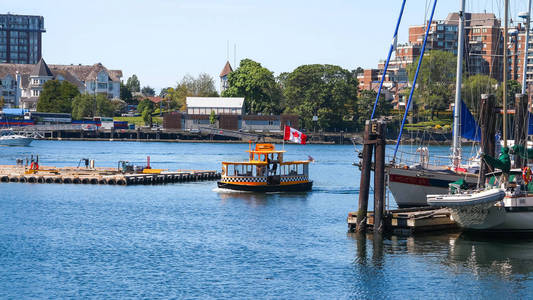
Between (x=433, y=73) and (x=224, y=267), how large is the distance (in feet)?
518

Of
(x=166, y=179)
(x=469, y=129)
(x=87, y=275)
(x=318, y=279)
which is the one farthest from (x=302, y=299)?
(x=166, y=179)

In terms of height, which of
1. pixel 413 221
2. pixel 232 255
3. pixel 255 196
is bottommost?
pixel 232 255

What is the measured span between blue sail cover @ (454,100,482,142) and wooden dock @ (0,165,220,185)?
34.6 metres

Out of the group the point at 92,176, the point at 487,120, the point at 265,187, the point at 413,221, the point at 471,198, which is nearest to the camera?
the point at 471,198

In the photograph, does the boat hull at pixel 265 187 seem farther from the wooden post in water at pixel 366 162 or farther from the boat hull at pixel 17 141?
the boat hull at pixel 17 141

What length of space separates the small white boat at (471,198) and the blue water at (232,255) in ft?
8.58

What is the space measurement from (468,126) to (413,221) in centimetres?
1857

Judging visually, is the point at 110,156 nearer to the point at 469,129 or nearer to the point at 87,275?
the point at 469,129

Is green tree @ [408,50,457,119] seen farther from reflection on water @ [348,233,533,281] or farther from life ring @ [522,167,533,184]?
reflection on water @ [348,233,533,281]

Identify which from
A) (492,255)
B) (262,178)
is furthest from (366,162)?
(262,178)

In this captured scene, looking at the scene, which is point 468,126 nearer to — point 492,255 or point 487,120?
point 487,120

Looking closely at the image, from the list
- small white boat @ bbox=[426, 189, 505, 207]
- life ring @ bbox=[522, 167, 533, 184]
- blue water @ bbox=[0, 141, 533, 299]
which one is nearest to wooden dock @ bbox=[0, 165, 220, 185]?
blue water @ bbox=[0, 141, 533, 299]

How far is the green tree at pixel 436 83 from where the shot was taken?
189 meters

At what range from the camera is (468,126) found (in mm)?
63750
